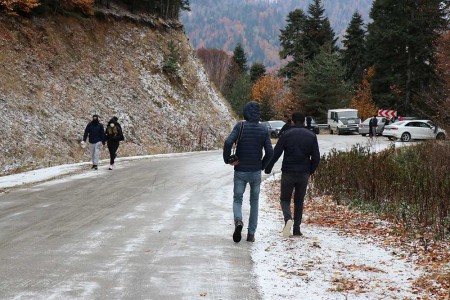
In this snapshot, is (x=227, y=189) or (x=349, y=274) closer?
(x=349, y=274)

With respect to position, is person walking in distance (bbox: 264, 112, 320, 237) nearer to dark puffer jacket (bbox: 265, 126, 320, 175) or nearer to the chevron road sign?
dark puffer jacket (bbox: 265, 126, 320, 175)

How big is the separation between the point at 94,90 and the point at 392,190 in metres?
21.6

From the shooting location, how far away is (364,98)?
221ft

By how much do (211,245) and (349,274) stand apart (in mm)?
2203

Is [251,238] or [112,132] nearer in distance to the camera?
[251,238]

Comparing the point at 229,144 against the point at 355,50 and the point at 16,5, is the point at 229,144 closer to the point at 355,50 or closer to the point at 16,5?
the point at 16,5

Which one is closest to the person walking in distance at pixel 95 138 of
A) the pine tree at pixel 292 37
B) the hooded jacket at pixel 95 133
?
the hooded jacket at pixel 95 133

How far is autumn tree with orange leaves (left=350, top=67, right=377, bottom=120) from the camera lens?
65.9 meters

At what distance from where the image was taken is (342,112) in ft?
167

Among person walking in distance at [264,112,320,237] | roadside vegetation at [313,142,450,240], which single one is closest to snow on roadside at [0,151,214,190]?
roadside vegetation at [313,142,450,240]

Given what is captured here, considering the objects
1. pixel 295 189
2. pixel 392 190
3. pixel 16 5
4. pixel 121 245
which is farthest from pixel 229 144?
pixel 16 5

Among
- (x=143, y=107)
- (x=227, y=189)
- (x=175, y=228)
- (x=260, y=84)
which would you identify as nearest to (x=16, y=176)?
(x=227, y=189)

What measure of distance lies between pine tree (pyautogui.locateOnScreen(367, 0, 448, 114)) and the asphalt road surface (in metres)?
42.7

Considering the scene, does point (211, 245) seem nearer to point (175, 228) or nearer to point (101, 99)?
point (175, 228)
